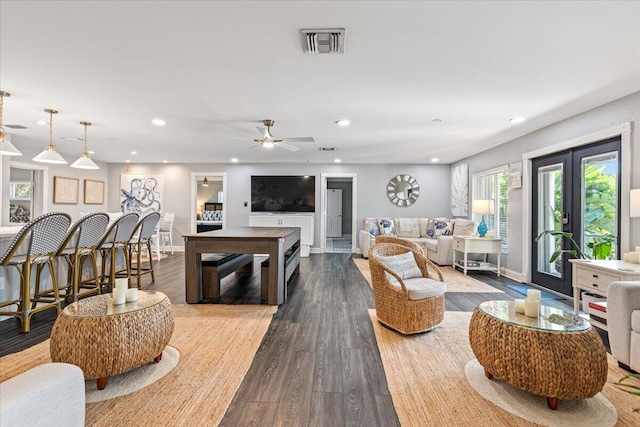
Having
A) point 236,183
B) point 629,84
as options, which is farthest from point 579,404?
point 236,183

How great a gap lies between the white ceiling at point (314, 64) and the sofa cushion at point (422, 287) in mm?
1849

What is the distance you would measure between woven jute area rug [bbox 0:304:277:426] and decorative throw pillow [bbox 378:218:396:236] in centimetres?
444

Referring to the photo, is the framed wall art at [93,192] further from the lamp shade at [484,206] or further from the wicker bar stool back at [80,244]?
the lamp shade at [484,206]

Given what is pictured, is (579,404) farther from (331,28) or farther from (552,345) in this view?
(331,28)

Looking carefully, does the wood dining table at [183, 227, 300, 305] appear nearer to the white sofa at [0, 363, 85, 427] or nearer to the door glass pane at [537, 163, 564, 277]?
the white sofa at [0, 363, 85, 427]

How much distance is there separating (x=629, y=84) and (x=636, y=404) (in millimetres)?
2748

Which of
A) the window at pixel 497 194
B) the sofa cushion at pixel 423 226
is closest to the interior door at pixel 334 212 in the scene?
the sofa cushion at pixel 423 226

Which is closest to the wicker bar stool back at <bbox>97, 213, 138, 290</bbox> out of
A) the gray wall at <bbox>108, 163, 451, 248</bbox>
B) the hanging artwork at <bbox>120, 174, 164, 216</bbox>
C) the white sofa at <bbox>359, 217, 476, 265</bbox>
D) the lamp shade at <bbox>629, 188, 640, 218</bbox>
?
the gray wall at <bbox>108, 163, 451, 248</bbox>

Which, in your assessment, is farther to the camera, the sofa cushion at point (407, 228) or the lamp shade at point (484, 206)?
the sofa cushion at point (407, 228)

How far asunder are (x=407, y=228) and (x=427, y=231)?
1.46ft

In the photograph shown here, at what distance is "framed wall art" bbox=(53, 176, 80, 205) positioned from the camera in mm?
6768

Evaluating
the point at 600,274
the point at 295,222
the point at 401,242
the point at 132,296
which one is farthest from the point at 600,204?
the point at 295,222

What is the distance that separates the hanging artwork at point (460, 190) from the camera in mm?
6906

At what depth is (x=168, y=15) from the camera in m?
1.96
